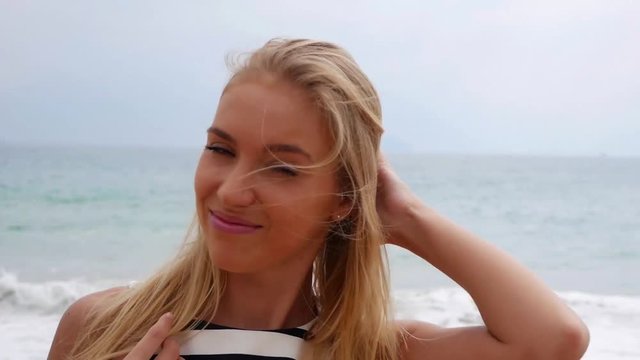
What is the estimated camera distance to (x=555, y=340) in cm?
191

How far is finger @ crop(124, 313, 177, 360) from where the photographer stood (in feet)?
5.81

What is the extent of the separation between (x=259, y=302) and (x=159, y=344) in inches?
13.1

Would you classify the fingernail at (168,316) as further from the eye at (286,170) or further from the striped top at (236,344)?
the eye at (286,170)

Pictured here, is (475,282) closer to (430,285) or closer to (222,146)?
(222,146)

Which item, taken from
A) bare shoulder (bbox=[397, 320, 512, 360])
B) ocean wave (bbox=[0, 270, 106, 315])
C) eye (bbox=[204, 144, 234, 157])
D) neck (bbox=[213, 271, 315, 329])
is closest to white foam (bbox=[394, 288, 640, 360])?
ocean wave (bbox=[0, 270, 106, 315])

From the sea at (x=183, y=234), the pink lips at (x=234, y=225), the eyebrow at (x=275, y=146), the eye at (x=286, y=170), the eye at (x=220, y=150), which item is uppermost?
the eyebrow at (x=275, y=146)

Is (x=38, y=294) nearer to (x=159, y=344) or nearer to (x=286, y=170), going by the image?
(x=159, y=344)

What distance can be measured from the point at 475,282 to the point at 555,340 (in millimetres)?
255

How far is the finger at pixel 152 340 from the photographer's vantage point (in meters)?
1.77

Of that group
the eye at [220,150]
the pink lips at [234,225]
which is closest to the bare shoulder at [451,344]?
the pink lips at [234,225]

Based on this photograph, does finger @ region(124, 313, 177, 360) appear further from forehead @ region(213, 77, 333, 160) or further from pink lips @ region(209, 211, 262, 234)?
forehead @ region(213, 77, 333, 160)

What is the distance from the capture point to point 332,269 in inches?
88.4

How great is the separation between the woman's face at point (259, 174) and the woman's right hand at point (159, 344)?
→ 20 centimetres

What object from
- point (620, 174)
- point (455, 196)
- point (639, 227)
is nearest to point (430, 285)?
point (639, 227)
